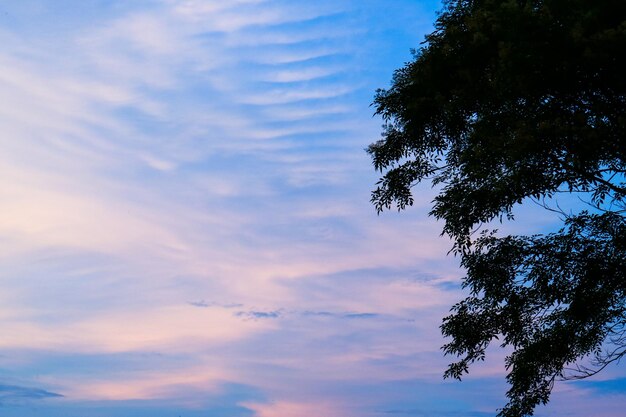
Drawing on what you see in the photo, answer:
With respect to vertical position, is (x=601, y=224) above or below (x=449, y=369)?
above

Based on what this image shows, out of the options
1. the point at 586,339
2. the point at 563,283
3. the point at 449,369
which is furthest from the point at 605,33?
the point at 449,369

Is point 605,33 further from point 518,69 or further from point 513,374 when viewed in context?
point 513,374

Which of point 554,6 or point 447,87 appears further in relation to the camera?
point 447,87

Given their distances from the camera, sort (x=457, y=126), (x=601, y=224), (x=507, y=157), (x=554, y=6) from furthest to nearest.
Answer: (x=457, y=126)
(x=601, y=224)
(x=507, y=157)
(x=554, y=6)

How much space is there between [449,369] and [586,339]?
3590 mm

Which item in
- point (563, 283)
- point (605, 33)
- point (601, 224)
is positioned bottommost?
point (563, 283)

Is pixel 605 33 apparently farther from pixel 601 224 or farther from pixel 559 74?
pixel 601 224

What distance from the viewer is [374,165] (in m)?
20.8

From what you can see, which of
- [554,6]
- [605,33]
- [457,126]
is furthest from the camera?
[457,126]

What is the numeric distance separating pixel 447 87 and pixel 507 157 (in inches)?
122

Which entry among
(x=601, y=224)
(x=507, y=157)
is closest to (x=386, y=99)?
(x=507, y=157)

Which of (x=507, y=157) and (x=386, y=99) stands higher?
(x=386, y=99)

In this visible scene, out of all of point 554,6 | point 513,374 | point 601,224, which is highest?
point 554,6

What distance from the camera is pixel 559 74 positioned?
52.7 feet
